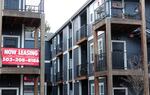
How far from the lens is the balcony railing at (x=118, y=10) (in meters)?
25.2

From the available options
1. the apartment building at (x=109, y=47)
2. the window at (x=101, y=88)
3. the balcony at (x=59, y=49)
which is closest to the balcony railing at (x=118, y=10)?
the apartment building at (x=109, y=47)

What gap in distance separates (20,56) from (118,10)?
8712mm

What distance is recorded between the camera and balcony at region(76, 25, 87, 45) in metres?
31.6

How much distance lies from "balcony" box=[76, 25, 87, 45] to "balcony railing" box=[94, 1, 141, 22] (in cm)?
417

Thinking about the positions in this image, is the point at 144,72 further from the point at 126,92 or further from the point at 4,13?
the point at 4,13

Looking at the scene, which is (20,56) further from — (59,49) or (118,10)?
(59,49)

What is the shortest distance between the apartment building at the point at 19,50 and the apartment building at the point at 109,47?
4.42m

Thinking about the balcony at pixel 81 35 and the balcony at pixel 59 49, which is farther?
the balcony at pixel 59 49

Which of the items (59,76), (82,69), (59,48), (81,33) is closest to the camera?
(82,69)

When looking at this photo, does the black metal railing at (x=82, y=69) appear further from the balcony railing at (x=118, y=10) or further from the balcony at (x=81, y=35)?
the balcony railing at (x=118, y=10)

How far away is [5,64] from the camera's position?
2214 centimetres

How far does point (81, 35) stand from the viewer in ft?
107

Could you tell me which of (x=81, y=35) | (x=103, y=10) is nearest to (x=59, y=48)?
(x=81, y=35)

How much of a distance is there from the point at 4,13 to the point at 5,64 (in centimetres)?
318
